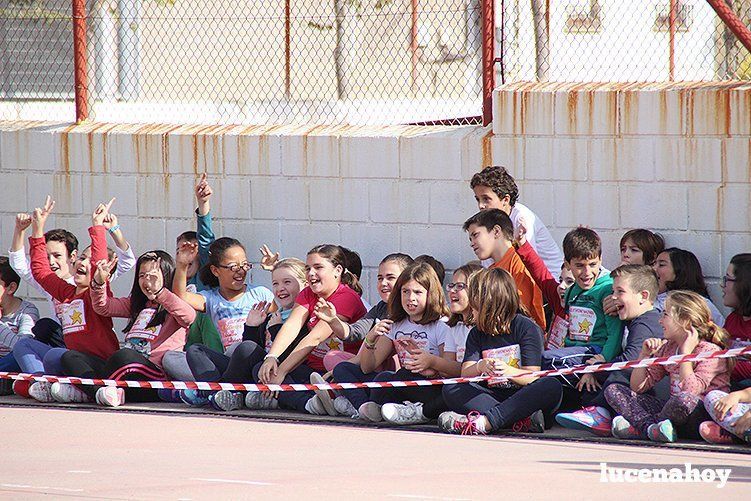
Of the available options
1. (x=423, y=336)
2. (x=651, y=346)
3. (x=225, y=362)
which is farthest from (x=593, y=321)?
(x=225, y=362)

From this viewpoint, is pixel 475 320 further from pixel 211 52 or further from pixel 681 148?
pixel 211 52

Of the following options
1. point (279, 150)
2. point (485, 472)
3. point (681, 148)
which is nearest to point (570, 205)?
point (681, 148)

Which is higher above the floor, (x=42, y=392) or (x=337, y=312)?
(x=337, y=312)

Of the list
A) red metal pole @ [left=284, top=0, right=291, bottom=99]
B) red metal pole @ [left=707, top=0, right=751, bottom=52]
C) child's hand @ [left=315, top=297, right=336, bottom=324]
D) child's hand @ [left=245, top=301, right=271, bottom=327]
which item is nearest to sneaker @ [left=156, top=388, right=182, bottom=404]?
child's hand @ [left=245, top=301, right=271, bottom=327]

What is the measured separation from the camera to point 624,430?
24.1ft

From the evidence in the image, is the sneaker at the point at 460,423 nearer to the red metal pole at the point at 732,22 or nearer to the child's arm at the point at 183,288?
the child's arm at the point at 183,288

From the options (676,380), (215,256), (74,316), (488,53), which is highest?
(488,53)

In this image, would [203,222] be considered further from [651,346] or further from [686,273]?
[651,346]

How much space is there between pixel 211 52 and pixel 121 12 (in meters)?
0.89

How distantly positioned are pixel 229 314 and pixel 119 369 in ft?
2.80

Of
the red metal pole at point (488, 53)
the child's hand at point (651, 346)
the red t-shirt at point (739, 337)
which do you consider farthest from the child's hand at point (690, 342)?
the red metal pole at point (488, 53)

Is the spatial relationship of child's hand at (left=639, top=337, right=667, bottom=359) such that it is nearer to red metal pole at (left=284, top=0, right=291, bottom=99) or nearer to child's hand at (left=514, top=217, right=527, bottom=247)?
child's hand at (left=514, top=217, right=527, bottom=247)

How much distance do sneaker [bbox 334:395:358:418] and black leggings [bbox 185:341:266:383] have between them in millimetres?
669

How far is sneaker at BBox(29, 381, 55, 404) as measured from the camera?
896 centimetres
